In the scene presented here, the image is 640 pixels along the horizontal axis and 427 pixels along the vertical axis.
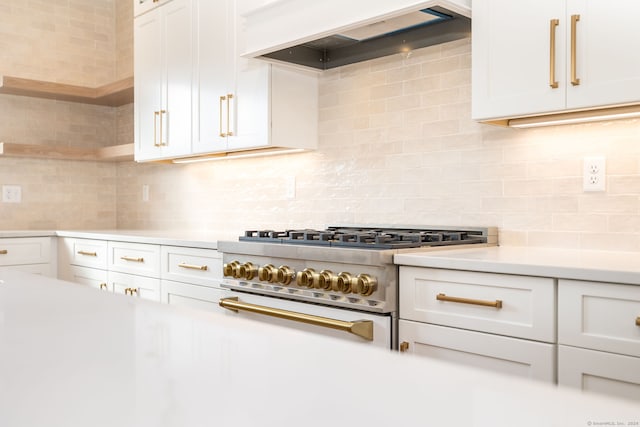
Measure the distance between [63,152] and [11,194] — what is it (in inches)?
19.2

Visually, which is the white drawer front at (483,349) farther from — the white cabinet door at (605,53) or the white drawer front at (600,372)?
the white cabinet door at (605,53)

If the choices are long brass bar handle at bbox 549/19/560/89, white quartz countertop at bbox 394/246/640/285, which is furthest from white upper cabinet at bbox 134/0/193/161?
long brass bar handle at bbox 549/19/560/89

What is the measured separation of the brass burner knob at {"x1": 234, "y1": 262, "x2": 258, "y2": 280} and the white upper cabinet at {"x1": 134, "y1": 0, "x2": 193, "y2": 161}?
1196mm

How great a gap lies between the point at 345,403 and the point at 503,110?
6.04ft

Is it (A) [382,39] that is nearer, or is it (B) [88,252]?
(A) [382,39]

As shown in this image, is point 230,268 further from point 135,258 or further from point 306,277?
point 135,258

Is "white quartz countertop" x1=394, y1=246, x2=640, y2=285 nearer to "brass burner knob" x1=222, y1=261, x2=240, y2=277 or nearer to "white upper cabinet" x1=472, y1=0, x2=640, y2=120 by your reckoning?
"white upper cabinet" x1=472, y1=0, x2=640, y2=120

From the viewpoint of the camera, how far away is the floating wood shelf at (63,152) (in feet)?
13.2

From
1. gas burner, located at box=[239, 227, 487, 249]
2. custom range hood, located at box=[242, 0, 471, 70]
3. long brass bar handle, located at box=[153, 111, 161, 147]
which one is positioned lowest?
gas burner, located at box=[239, 227, 487, 249]

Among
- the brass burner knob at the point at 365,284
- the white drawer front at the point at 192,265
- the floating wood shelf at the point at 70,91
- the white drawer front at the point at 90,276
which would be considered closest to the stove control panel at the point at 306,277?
the brass burner knob at the point at 365,284

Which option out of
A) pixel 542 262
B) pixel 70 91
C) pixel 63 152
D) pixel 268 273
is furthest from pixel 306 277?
pixel 70 91

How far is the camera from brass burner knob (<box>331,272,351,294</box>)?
6.81 ft

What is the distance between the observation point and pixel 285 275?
7.54ft

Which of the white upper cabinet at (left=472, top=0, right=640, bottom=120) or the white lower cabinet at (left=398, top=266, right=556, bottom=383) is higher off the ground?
the white upper cabinet at (left=472, top=0, right=640, bottom=120)
